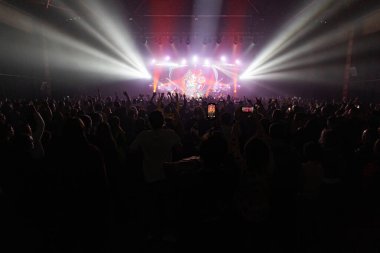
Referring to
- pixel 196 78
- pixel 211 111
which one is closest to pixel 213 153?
pixel 211 111

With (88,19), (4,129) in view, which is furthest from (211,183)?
(88,19)

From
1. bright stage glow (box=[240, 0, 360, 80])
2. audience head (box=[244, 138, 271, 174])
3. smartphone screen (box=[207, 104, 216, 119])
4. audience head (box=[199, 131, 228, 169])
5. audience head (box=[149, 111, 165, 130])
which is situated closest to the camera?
audience head (box=[199, 131, 228, 169])

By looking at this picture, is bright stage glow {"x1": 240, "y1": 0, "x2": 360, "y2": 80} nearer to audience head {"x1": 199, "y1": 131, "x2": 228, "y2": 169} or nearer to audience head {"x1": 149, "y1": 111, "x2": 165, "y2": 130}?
audience head {"x1": 149, "y1": 111, "x2": 165, "y2": 130}

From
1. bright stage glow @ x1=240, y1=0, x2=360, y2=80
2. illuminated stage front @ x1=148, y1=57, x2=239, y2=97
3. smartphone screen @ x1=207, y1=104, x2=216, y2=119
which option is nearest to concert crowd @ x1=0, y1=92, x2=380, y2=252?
smartphone screen @ x1=207, y1=104, x2=216, y2=119

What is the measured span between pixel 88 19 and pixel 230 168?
1885 cm

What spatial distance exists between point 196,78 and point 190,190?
99.5ft

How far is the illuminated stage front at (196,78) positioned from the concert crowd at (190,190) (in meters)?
25.9

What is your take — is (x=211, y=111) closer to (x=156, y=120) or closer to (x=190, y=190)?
(x=156, y=120)

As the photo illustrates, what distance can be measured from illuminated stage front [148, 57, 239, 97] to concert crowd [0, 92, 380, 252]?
25938mm

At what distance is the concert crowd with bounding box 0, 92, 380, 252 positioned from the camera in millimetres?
2490

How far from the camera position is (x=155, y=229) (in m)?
4.86

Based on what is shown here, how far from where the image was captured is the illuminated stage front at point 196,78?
32344 millimetres

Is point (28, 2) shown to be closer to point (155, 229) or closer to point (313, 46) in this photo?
point (155, 229)

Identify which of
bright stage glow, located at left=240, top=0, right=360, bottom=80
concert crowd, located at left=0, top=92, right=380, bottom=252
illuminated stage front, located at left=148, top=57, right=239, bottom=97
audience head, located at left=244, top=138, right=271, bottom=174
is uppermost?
bright stage glow, located at left=240, top=0, right=360, bottom=80
